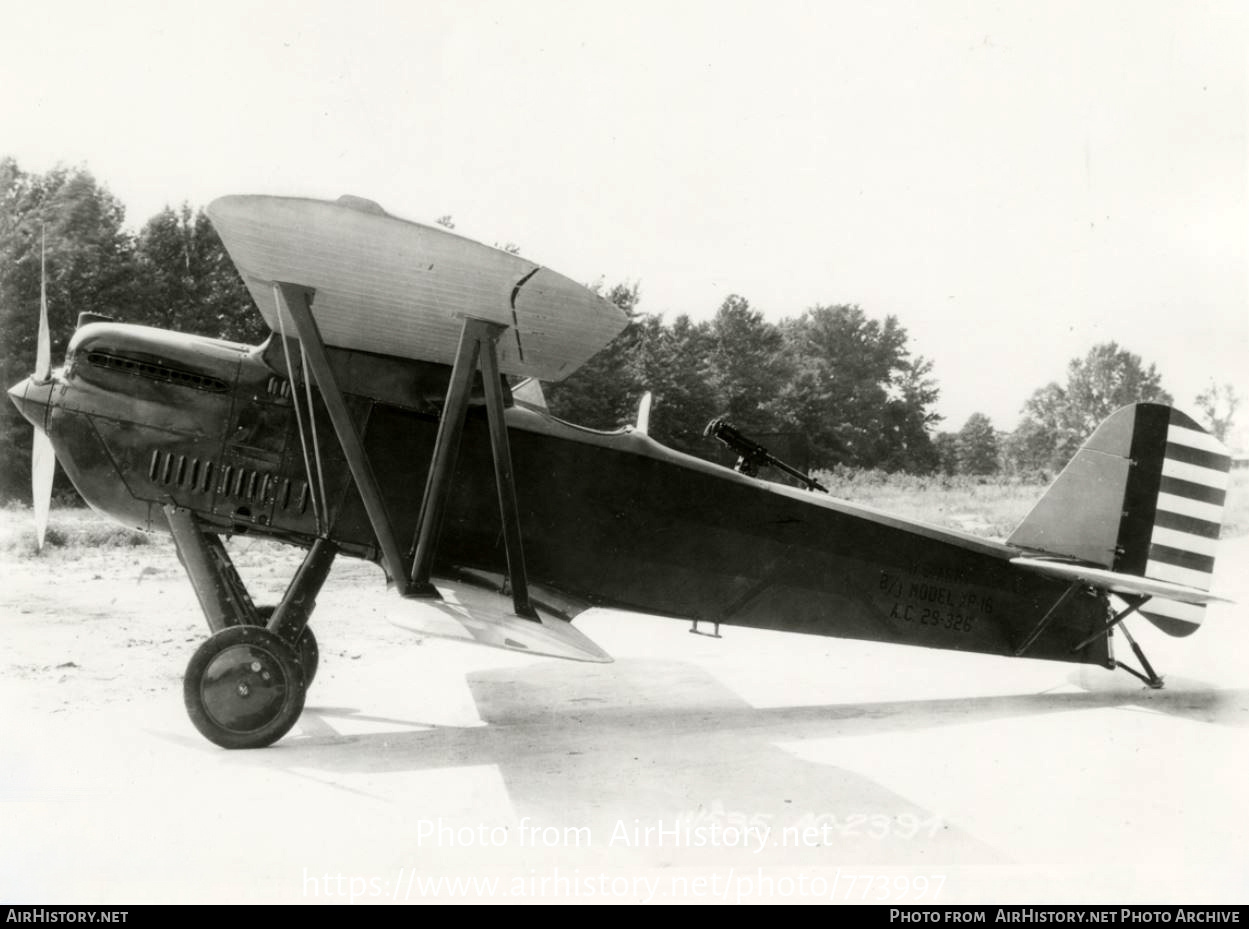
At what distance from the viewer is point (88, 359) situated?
16.4ft

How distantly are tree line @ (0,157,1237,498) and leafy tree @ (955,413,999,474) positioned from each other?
723mm

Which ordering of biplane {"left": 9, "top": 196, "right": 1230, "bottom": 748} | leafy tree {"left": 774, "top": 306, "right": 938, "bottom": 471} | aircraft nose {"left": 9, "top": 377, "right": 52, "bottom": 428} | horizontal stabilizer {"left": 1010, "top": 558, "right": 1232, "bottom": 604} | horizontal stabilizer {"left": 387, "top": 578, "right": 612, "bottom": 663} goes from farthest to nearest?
leafy tree {"left": 774, "top": 306, "right": 938, "bottom": 471} → horizontal stabilizer {"left": 1010, "top": 558, "right": 1232, "bottom": 604} → aircraft nose {"left": 9, "top": 377, "right": 52, "bottom": 428} → biplane {"left": 9, "top": 196, "right": 1230, "bottom": 748} → horizontal stabilizer {"left": 387, "top": 578, "right": 612, "bottom": 663}

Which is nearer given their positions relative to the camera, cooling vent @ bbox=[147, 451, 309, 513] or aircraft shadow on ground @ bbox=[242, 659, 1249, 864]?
aircraft shadow on ground @ bbox=[242, 659, 1249, 864]

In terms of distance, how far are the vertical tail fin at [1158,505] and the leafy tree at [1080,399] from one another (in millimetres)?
56341

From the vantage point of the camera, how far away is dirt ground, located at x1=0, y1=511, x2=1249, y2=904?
11.4 ft

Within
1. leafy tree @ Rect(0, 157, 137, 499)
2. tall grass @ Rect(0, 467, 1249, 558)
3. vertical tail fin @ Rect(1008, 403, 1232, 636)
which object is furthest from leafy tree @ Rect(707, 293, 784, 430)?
vertical tail fin @ Rect(1008, 403, 1232, 636)

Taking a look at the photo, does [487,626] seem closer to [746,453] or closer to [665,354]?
[746,453]

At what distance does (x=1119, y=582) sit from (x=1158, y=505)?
1.03 meters

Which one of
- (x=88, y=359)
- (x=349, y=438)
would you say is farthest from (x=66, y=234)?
(x=349, y=438)

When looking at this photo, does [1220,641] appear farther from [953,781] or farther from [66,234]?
[66,234]

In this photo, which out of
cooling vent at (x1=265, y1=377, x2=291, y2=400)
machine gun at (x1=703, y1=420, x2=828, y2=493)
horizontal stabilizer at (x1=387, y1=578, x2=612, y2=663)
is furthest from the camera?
machine gun at (x1=703, y1=420, x2=828, y2=493)

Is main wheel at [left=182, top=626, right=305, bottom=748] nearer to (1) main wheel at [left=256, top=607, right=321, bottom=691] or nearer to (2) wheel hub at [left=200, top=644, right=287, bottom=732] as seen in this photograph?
(2) wheel hub at [left=200, top=644, right=287, bottom=732]

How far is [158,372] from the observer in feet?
16.6

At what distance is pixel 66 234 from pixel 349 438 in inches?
794
